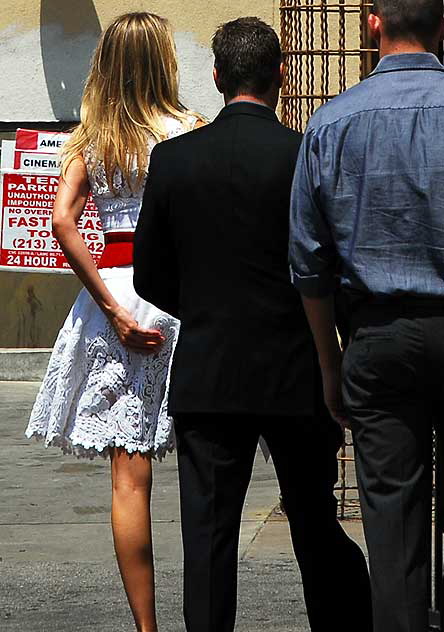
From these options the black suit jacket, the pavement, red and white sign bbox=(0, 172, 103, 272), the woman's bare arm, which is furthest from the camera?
red and white sign bbox=(0, 172, 103, 272)

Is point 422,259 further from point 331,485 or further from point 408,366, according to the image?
point 331,485

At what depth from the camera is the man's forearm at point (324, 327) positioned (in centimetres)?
340

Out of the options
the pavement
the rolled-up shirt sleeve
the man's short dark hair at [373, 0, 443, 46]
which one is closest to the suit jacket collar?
the rolled-up shirt sleeve

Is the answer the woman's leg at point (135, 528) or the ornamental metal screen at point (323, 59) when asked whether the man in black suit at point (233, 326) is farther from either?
the ornamental metal screen at point (323, 59)

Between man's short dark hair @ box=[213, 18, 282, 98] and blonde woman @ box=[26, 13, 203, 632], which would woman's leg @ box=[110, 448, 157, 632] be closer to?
blonde woman @ box=[26, 13, 203, 632]

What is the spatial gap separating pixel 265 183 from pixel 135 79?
2.62 ft

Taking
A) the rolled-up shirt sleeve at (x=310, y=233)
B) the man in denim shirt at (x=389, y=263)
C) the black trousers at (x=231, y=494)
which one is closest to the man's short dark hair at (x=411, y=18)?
the man in denim shirt at (x=389, y=263)

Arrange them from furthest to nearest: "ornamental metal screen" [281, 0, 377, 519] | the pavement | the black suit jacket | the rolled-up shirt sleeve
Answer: "ornamental metal screen" [281, 0, 377, 519], the pavement, the black suit jacket, the rolled-up shirt sleeve

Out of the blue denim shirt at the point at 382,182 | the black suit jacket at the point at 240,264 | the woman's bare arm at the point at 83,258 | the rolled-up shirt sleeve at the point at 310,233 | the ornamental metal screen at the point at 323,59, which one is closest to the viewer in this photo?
the blue denim shirt at the point at 382,182

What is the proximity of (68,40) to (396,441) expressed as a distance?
28.6 feet

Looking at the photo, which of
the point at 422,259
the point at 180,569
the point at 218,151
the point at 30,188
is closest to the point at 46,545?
the point at 180,569

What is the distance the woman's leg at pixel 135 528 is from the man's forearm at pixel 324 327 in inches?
39.9

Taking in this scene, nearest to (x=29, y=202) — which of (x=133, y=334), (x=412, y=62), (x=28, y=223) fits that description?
(x=28, y=223)

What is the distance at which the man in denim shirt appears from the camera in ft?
10.6
